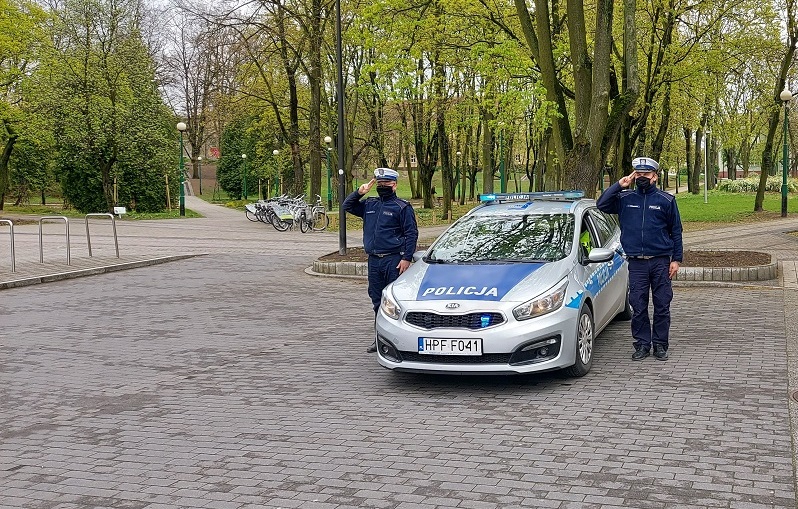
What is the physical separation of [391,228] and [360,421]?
9.19ft

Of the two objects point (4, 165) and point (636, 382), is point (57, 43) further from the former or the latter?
point (636, 382)

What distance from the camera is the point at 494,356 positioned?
6.68 m

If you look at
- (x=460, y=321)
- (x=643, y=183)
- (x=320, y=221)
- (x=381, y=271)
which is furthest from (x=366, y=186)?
(x=320, y=221)

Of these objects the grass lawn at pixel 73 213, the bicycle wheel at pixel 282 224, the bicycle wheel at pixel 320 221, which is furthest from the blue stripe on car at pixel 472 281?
the grass lawn at pixel 73 213

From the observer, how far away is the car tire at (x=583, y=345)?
7.17m

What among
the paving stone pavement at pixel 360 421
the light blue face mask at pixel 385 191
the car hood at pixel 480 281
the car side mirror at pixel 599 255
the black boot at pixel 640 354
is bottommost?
the paving stone pavement at pixel 360 421

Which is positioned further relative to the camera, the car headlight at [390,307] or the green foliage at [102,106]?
the green foliage at [102,106]

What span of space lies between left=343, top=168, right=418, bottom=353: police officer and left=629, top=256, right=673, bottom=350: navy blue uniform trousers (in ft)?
7.20

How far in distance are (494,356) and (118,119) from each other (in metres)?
35.4

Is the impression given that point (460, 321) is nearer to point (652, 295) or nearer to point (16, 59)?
point (652, 295)

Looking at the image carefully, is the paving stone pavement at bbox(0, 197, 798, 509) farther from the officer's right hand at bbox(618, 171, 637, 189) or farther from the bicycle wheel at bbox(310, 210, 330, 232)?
the bicycle wheel at bbox(310, 210, 330, 232)

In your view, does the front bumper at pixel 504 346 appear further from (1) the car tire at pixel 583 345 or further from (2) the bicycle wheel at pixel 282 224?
(2) the bicycle wheel at pixel 282 224

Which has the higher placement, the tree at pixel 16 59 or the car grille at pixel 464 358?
the tree at pixel 16 59

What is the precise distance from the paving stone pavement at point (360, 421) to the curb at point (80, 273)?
410 centimetres
